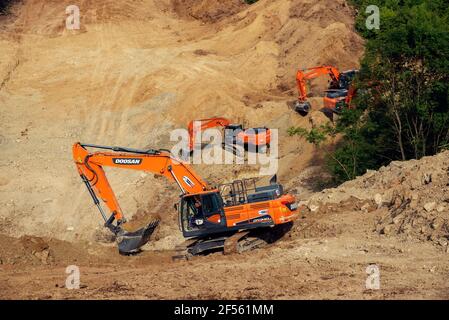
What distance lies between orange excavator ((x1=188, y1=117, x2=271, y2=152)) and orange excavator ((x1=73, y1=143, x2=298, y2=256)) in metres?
9.55

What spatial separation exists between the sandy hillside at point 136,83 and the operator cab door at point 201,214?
539 cm

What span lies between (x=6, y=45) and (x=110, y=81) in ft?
27.9

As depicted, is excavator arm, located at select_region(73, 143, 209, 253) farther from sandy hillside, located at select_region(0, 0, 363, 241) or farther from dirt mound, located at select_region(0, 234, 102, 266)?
sandy hillside, located at select_region(0, 0, 363, 241)

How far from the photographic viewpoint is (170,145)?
115ft

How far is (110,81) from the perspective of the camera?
42062 mm

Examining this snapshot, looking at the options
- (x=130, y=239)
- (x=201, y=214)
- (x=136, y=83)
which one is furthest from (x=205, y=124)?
(x=201, y=214)

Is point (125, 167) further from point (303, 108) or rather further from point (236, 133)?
point (303, 108)

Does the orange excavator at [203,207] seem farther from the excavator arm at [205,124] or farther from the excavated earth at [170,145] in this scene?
the excavator arm at [205,124]

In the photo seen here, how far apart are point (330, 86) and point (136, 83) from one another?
35.5 feet

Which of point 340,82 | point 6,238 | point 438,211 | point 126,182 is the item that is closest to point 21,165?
point 126,182

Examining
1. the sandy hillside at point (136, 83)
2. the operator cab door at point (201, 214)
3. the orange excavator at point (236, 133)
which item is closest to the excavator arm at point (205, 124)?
the orange excavator at point (236, 133)

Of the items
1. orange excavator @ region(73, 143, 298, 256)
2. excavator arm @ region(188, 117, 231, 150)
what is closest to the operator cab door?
orange excavator @ region(73, 143, 298, 256)

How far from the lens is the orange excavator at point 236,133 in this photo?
31.7 m

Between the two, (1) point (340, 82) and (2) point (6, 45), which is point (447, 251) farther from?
(2) point (6, 45)
